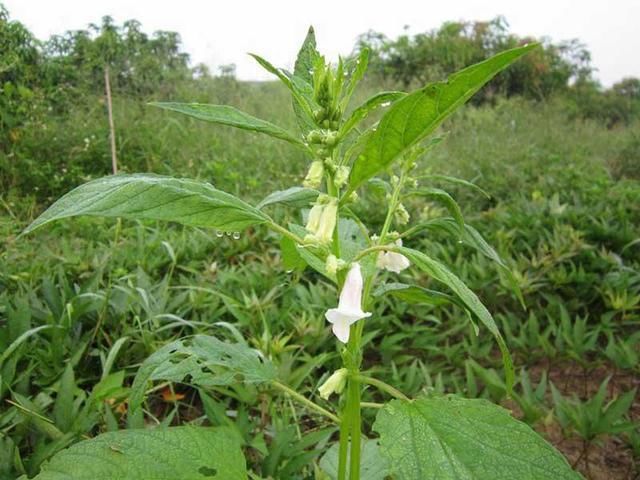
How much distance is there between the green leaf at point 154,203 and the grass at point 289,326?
69 centimetres

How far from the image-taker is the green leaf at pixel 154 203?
678 mm

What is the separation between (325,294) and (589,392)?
1049mm

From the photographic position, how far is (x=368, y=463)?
46.3 inches

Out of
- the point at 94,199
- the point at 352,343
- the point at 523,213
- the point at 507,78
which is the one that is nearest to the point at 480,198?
the point at 523,213

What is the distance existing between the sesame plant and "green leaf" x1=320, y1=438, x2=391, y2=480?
8.1 inches

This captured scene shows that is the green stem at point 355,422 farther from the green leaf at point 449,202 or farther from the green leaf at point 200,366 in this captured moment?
the green leaf at point 449,202

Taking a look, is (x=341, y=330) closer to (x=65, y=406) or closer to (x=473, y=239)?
(x=473, y=239)

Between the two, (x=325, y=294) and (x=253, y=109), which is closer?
(x=325, y=294)

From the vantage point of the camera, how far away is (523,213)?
10.1 ft

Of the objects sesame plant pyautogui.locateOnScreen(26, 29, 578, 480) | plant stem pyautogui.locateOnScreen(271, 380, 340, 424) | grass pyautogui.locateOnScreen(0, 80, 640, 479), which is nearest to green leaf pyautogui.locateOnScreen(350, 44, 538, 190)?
sesame plant pyautogui.locateOnScreen(26, 29, 578, 480)

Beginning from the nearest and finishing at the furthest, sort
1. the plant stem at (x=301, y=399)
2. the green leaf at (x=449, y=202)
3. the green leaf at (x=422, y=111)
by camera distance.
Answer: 1. the green leaf at (x=422, y=111)
2. the green leaf at (x=449, y=202)
3. the plant stem at (x=301, y=399)

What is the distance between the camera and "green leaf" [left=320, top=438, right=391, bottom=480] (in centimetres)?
113

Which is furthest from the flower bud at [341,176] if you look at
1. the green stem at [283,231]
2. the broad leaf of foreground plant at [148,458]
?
the broad leaf of foreground plant at [148,458]

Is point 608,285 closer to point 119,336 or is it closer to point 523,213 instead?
point 523,213
